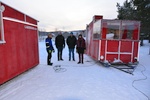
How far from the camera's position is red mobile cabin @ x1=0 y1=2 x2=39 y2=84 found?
4605 mm

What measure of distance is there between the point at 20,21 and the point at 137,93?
4.63m

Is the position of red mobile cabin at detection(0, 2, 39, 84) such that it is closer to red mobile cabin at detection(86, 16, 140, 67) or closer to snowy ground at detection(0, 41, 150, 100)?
snowy ground at detection(0, 41, 150, 100)

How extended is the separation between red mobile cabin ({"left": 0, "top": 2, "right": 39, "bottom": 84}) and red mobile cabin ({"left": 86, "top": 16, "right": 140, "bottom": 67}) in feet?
11.5

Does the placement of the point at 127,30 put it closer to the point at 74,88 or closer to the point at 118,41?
the point at 118,41

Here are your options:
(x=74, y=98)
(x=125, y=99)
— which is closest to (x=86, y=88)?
(x=74, y=98)

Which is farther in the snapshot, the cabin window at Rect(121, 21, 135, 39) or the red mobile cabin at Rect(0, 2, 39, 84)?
the cabin window at Rect(121, 21, 135, 39)

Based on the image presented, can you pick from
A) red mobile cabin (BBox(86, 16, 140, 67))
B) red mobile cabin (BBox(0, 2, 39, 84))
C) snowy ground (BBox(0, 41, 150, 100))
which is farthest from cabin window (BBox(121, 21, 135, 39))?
red mobile cabin (BBox(0, 2, 39, 84))

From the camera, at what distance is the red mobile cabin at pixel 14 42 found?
181 inches

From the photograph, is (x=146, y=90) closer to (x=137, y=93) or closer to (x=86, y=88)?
(x=137, y=93)

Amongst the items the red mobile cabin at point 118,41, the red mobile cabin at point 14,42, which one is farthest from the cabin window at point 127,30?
the red mobile cabin at point 14,42

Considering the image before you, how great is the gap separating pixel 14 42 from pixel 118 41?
197 inches

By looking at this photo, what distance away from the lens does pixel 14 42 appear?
5328mm

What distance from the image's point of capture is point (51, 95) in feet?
13.0

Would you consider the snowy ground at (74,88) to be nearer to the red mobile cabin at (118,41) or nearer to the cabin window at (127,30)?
the red mobile cabin at (118,41)
